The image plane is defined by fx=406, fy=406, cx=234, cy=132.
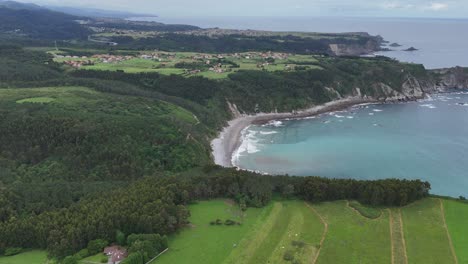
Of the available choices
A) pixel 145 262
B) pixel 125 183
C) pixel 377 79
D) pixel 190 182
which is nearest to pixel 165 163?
pixel 125 183

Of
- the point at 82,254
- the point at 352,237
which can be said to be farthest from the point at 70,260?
the point at 352,237

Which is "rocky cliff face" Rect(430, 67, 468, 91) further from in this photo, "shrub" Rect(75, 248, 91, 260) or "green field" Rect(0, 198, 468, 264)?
"shrub" Rect(75, 248, 91, 260)

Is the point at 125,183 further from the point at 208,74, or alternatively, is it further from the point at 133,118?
the point at 208,74

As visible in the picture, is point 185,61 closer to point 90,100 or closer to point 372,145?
point 90,100

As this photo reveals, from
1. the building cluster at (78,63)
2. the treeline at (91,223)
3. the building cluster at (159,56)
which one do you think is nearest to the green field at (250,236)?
the treeline at (91,223)

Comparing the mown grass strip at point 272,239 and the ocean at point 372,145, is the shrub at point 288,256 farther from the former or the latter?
the ocean at point 372,145
